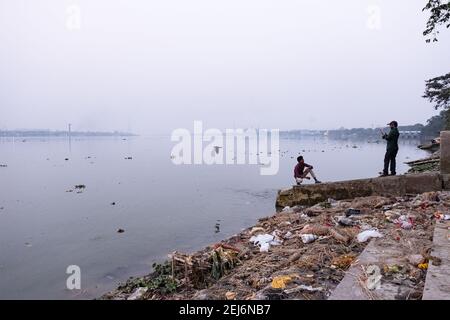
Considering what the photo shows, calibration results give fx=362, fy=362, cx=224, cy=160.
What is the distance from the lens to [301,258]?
478cm

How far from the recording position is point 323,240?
5520 mm

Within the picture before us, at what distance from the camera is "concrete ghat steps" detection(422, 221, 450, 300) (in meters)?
3.10

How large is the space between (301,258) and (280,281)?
35.5 inches

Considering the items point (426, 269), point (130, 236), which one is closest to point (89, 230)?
point (130, 236)

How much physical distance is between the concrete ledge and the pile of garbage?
3.26ft

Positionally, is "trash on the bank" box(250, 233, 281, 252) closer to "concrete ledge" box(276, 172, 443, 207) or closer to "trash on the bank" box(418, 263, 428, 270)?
"trash on the bank" box(418, 263, 428, 270)

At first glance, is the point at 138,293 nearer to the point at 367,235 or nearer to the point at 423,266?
the point at 367,235

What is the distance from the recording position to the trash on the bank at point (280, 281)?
388cm

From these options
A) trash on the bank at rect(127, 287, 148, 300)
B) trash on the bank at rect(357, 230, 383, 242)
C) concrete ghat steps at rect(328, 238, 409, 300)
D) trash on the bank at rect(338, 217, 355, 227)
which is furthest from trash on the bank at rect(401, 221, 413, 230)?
trash on the bank at rect(127, 287, 148, 300)

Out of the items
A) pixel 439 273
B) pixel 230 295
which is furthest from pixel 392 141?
pixel 230 295

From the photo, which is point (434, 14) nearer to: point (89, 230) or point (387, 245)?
point (387, 245)

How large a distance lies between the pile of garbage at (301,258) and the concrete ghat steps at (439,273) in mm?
116

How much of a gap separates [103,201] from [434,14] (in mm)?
14674

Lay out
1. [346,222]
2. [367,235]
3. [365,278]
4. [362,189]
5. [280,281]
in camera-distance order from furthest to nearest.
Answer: [362,189]
[346,222]
[367,235]
[280,281]
[365,278]
